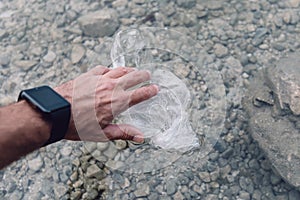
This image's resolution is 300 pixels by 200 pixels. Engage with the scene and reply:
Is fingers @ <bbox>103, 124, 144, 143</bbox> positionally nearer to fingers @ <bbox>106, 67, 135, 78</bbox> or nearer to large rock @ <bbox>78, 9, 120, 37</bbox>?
fingers @ <bbox>106, 67, 135, 78</bbox>

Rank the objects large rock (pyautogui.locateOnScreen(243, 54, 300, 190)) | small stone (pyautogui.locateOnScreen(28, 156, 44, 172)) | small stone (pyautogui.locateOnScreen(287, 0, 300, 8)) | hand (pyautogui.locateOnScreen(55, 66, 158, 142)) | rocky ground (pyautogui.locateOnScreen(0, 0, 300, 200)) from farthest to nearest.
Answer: small stone (pyautogui.locateOnScreen(287, 0, 300, 8)) < small stone (pyautogui.locateOnScreen(28, 156, 44, 172)) < rocky ground (pyautogui.locateOnScreen(0, 0, 300, 200)) < large rock (pyautogui.locateOnScreen(243, 54, 300, 190)) < hand (pyautogui.locateOnScreen(55, 66, 158, 142))

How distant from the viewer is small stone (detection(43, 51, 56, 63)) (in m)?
2.95

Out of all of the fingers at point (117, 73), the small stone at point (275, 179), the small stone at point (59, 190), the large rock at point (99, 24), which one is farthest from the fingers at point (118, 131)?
the large rock at point (99, 24)

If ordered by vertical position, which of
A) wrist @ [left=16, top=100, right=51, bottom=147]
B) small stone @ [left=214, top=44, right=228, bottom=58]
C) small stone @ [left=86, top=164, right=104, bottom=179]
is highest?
wrist @ [left=16, top=100, right=51, bottom=147]

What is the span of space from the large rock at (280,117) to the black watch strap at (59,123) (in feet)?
3.62

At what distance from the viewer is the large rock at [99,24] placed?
300cm

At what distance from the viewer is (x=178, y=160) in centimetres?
241

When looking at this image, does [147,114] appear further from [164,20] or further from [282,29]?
[282,29]

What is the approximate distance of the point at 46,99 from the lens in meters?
1.79

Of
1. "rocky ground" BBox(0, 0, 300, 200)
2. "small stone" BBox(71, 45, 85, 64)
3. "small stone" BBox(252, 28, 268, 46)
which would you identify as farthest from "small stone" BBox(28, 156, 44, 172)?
"small stone" BBox(252, 28, 268, 46)

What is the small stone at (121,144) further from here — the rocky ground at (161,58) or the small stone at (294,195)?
the small stone at (294,195)

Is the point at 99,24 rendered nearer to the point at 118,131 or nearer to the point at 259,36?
the point at 259,36

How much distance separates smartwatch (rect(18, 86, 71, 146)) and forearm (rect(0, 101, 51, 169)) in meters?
0.03

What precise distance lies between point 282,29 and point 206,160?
43.2 inches
